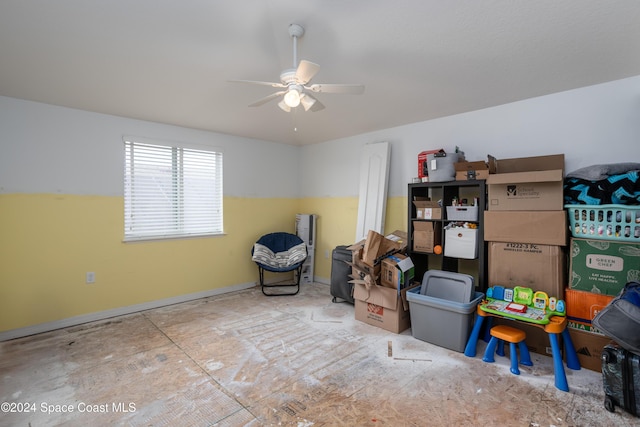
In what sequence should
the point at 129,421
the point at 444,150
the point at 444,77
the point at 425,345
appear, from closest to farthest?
the point at 129,421 < the point at 444,77 < the point at 425,345 < the point at 444,150

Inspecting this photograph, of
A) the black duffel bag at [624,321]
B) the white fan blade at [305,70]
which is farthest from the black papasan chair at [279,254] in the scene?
the black duffel bag at [624,321]

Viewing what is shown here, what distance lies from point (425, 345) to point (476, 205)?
140cm

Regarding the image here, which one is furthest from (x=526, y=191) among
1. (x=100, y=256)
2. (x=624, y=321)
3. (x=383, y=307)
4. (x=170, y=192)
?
(x=100, y=256)

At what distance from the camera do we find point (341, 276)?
3.83 meters

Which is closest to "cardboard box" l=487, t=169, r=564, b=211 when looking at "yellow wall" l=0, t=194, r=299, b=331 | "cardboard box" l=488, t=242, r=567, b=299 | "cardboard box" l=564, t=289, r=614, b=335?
"cardboard box" l=488, t=242, r=567, b=299

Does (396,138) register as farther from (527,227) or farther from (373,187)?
(527,227)

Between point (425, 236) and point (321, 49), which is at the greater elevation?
point (321, 49)

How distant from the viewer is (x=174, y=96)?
2910 millimetres

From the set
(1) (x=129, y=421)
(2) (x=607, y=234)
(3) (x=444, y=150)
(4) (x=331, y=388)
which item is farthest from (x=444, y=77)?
(1) (x=129, y=421)

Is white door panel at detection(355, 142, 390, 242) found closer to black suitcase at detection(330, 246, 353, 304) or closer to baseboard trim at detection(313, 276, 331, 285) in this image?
black suitcase at detection(330, 246, 353, 304)

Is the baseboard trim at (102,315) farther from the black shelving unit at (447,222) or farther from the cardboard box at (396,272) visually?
the black shelving unit at (447,222)

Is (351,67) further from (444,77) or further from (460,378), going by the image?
(460,378)

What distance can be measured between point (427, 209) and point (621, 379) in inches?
73.5

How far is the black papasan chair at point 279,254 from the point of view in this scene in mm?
4183
